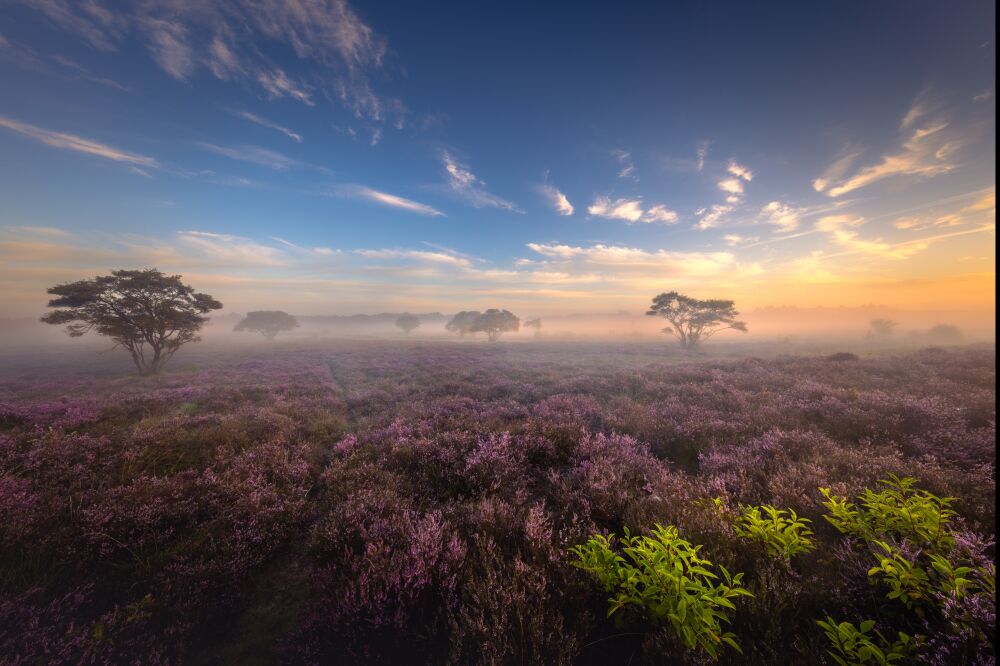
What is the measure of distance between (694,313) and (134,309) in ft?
179

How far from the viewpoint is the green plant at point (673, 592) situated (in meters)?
2.29

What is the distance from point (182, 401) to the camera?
1155cm

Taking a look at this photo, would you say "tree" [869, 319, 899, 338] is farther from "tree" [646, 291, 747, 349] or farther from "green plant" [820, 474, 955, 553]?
"green plant" [820, 474, 955, 553]

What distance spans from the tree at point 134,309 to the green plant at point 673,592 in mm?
31073

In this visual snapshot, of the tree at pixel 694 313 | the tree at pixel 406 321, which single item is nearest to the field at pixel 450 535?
the tree at pixel 694 313

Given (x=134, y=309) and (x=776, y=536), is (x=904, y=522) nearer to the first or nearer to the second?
(x=776, y=536)

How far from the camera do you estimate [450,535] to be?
12.3 ft

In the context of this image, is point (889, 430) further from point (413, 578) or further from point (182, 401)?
point (182, 401)

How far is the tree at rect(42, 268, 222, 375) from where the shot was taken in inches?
819

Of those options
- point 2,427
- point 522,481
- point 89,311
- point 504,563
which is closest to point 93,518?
point 504,563

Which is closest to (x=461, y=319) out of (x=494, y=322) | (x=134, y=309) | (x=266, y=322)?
(x=494, y=322)

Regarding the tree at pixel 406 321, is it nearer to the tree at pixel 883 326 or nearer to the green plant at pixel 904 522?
the green plant at pixel 904 522

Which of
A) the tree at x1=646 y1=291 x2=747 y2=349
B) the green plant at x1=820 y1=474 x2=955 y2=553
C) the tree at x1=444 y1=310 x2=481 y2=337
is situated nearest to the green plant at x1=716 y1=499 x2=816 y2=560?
the green plant at x1=820 y1=474 x2=955 y2=553

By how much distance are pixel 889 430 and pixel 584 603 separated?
8.72 meters
